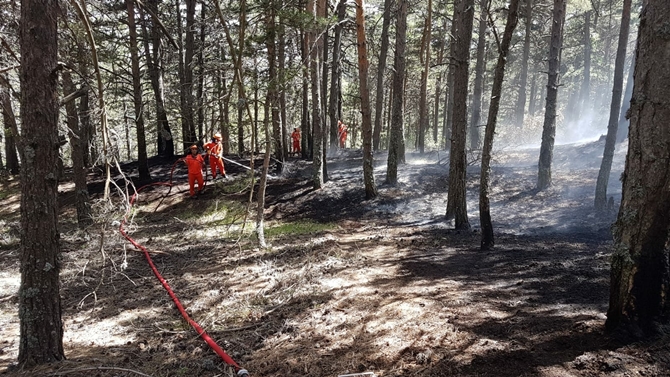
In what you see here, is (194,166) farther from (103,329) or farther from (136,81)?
(103,329)

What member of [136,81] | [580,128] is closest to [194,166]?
[136,81]

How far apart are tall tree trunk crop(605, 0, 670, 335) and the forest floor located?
0.94 ft

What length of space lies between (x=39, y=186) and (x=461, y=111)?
26.2ft

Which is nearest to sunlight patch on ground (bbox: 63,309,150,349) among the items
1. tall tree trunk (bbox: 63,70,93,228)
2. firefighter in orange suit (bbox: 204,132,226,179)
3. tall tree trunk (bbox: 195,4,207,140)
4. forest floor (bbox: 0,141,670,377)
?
forest floor (bbox: 0,141,670,377)

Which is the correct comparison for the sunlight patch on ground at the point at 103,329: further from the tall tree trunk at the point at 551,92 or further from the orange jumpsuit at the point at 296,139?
the orange jumpsuit at the point at 296,139

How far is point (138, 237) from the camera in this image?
10359 millimetres

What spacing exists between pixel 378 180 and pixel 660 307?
11844 millimetres

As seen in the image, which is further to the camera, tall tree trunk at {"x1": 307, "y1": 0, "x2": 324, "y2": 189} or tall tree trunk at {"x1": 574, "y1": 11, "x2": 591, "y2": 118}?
tall tree trunk at {"x1": 574, "y1": 11, "x2": 591, "y2": 118}

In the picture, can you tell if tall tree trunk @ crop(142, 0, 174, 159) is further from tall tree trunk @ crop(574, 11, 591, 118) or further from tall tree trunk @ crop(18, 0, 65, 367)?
tall tree trunk @ crop(574, 11, 591, 118)

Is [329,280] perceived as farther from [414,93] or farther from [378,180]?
[414,93]

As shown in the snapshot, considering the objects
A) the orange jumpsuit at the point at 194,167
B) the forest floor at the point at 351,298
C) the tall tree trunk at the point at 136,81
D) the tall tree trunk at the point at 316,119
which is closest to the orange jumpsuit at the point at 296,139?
the tall tree trunk at the point at 316,119

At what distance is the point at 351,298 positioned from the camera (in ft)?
17.4

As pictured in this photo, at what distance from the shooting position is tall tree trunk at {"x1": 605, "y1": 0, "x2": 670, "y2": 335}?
290cm

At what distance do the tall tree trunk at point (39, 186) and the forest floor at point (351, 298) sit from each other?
13.7 inches
